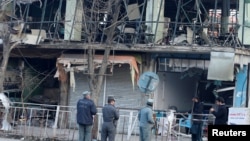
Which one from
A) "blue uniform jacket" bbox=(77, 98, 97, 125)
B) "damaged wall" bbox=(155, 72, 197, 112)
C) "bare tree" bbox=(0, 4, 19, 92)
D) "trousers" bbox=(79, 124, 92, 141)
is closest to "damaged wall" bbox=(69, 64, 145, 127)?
"damaged wall" bbox=(155, 72, 197, 112)

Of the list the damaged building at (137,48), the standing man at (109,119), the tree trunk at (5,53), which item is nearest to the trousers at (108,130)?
the standing man at (109,119)

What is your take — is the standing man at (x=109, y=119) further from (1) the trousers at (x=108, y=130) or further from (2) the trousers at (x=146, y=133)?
(2) the trousers at (x=146, y=133)

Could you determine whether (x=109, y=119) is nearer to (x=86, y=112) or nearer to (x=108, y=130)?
(x=108, y=130)

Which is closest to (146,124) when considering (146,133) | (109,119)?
(146,133)

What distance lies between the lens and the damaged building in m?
17.2

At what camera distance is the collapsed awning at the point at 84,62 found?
17.8 metres

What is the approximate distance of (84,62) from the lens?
18266 mm

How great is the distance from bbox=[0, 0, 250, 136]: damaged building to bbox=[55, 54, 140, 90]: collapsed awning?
4cm

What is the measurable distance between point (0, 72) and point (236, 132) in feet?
47.9

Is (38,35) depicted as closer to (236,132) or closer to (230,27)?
(230,27)

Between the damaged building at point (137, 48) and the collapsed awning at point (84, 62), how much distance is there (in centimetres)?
4

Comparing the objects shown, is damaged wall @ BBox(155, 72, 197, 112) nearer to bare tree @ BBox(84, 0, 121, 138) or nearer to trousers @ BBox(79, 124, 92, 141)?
bare tree @ BBox(84, 0, 121, 138)

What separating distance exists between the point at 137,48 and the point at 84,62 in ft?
7.25

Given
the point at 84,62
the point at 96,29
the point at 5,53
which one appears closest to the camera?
the point at 5,53
